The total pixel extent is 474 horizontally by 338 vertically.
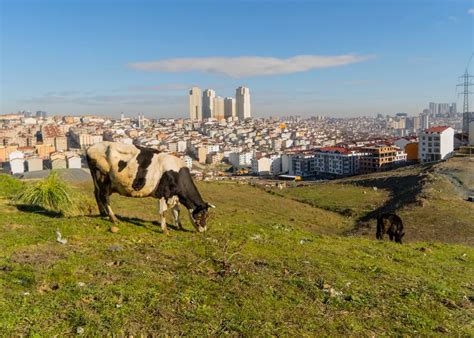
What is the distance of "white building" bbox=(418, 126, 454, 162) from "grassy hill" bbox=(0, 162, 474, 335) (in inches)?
3322

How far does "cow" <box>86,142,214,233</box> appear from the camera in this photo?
11.5 metres

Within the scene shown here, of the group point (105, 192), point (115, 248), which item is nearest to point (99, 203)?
point (105, 192)

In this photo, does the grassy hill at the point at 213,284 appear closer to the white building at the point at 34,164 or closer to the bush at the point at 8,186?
the bush at the point at 8,186

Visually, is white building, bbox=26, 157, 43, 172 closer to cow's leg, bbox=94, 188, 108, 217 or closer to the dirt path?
the dirt path

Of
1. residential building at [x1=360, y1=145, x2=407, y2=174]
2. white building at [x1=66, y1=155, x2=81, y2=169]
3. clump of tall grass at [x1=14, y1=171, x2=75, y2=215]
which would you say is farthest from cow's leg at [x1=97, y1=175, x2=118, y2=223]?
white building at [x1=66, y1=155, x2=81, y2=169]

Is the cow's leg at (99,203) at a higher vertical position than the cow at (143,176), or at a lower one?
lower

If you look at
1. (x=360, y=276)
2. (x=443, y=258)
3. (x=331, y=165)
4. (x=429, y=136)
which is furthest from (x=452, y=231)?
(x=331, y=165)

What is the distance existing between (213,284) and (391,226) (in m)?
12.2

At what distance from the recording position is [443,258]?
13.1m

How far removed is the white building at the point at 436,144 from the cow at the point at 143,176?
88084mm

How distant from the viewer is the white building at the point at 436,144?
8888cm

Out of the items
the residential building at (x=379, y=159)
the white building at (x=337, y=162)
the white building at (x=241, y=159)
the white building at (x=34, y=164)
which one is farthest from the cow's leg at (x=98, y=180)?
the white building at (x=241, y=159)

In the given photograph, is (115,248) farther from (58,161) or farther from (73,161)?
(58,161)

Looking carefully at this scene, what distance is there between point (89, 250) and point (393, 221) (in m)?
13.0
